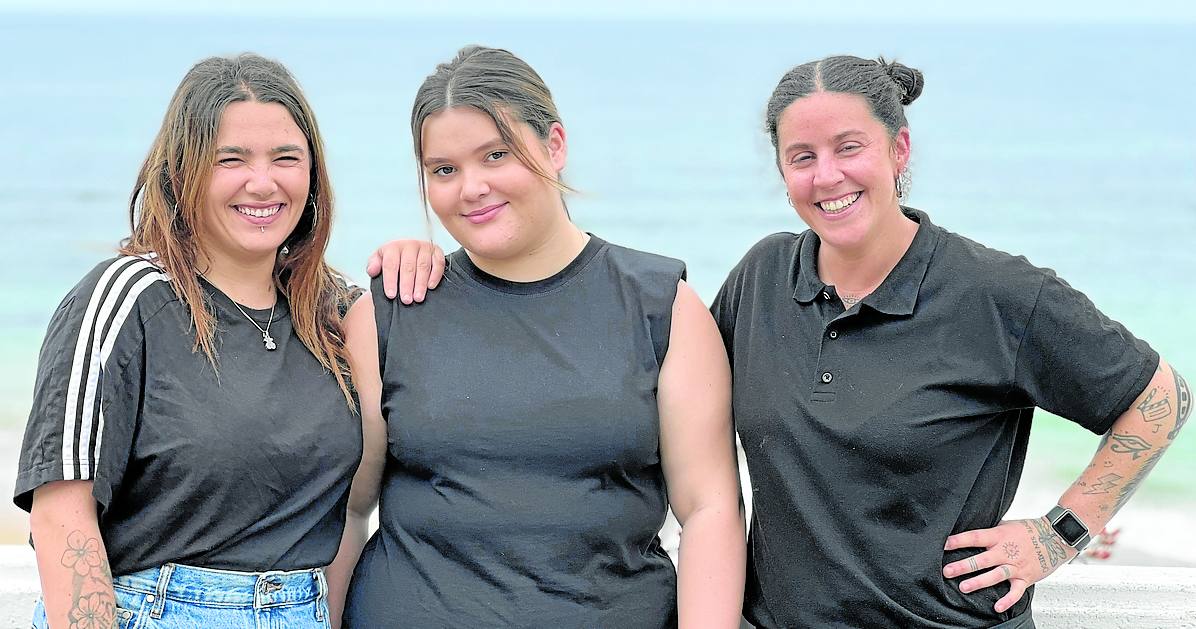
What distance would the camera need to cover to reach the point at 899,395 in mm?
2250

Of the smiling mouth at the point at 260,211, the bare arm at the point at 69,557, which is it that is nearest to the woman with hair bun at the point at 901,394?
the smiling mouth at the point at 260,211

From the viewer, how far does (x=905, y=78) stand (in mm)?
2371

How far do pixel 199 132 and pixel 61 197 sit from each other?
47.6 feet

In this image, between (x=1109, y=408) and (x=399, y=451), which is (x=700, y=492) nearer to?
(x=399, y=451)

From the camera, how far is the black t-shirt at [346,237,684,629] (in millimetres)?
2303

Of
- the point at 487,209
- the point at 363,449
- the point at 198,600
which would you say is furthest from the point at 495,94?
the point at 198,600

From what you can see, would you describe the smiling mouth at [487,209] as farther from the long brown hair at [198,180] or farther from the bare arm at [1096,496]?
the bare arm at [1096,496]

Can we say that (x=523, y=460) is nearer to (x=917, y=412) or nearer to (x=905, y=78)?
(x=917, y=412)

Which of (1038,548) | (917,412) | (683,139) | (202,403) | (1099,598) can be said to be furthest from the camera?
(683,139)

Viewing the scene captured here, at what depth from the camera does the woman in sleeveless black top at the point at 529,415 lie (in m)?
2.30

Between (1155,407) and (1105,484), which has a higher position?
(1155,407)

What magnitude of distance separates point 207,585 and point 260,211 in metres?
0.65

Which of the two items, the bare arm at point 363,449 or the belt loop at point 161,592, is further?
the bare arm at point 363,449

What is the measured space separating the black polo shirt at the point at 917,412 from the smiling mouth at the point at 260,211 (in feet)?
3.09
